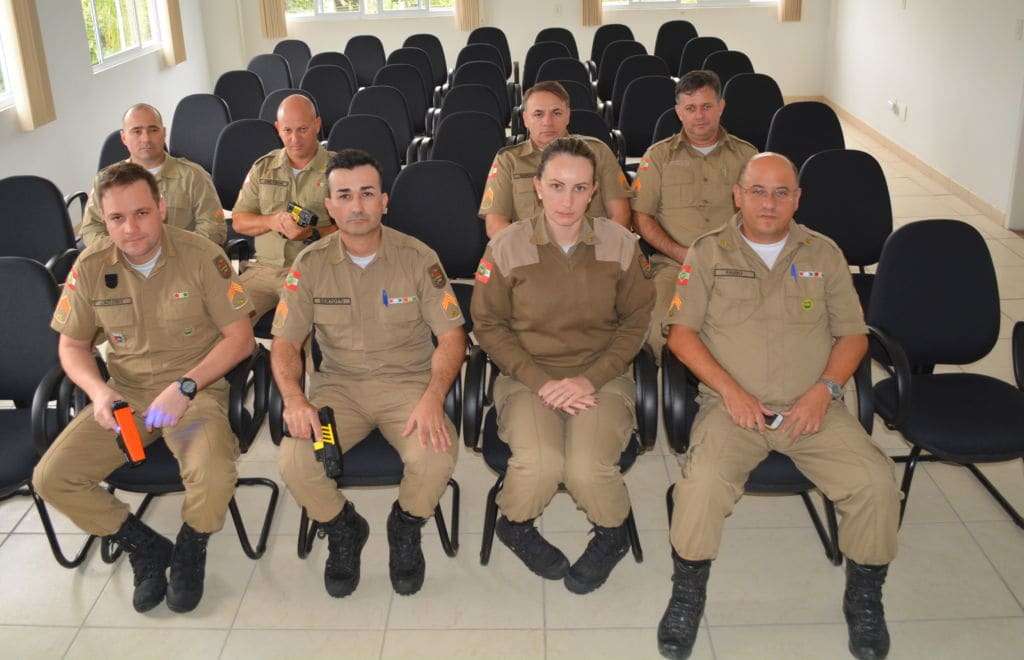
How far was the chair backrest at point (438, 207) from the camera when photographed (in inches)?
147

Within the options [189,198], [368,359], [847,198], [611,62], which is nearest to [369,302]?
[368,359]

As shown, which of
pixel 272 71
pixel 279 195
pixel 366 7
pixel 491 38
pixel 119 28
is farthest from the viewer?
pixel 366 7

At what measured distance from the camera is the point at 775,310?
286 centimetres

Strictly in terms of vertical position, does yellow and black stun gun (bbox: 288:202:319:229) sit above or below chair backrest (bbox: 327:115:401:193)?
below

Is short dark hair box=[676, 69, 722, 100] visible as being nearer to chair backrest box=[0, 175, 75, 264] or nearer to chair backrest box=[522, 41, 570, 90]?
chair backrest box=[0, 175, 75, 264]

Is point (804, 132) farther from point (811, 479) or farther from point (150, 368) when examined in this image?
point (150, 368)

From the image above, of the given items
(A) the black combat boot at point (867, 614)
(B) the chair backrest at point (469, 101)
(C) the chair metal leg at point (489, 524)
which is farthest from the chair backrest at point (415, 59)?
(A) the black combat boot at point (867, 614)

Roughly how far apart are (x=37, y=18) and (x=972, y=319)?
6.18 metres

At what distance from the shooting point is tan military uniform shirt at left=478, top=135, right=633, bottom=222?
13.0 ft

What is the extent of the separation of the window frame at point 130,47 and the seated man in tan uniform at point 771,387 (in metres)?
6.57

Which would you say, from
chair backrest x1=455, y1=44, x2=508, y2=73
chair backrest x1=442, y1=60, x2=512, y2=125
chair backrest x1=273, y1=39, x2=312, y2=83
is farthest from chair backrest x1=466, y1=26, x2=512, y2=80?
chair backrest x1=442, y1=60, x2=512, y2=125

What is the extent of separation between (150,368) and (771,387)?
→ 201 centimetres

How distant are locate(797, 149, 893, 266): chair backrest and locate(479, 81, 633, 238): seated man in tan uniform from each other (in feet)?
2.67

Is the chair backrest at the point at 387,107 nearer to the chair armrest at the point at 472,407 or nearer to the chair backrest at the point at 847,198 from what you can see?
the chair backrest at the point at 847,198
